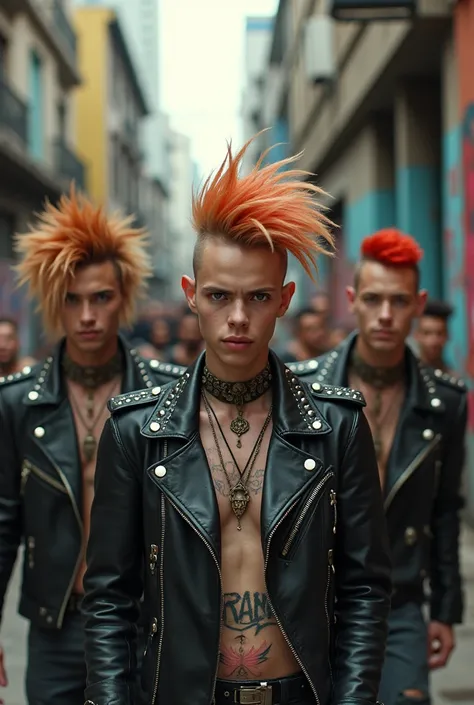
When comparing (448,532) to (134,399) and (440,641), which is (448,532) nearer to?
(440,641)

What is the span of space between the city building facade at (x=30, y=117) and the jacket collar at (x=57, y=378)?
12.0 meters

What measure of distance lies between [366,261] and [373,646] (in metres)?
2.14

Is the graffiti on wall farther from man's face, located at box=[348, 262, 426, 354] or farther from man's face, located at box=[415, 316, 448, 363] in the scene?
man's face, located at box=[348, 262, 426, 354]

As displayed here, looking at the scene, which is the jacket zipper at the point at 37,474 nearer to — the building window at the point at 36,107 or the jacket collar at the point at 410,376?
the jacket collar at the point at 410,376

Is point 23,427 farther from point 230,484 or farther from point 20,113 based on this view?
point 20,113

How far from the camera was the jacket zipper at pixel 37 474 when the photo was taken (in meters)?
3.86

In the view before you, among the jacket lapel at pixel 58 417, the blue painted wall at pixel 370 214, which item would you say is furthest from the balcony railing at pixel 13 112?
the jacket lapel at pixel 58 417

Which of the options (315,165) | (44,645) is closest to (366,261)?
(44,645)

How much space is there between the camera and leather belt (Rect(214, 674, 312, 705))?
260cm

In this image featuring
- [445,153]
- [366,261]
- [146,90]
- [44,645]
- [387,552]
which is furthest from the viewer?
[146,90]

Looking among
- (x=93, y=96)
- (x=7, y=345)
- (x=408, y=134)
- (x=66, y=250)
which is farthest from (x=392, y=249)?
(x=93, y=96)

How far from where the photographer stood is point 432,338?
748 cm

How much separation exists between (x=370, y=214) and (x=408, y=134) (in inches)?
112

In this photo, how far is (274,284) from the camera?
2680mm
